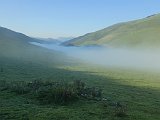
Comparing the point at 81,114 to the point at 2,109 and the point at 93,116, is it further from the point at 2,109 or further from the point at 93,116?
the point at 2,109

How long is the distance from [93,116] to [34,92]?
832cm

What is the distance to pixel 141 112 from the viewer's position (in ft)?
93.7

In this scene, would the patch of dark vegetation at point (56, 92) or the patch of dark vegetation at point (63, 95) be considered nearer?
the patch of dark vegetation at point (63, 95)

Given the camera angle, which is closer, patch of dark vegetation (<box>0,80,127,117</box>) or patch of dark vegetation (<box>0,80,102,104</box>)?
patch of dark vegetation (<box>0,80,127,117</box>)

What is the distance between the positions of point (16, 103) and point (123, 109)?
8.56m

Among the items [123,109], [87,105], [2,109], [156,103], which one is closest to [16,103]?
[2,109]

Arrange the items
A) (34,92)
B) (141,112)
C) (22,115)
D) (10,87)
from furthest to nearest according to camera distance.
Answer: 1. (10,87)
2. (34,92)
3. (141,112)
4. (22,115)

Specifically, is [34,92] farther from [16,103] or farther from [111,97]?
[111,97]

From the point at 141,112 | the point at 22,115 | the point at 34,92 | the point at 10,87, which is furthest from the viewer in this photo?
the point at 10,87

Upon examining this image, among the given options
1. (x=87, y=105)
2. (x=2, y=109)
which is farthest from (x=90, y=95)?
(x=2, y=109)

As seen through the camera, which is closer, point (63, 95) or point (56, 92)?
point (63, 95)

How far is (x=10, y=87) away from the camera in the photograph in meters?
36.3

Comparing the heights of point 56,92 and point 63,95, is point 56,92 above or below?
above

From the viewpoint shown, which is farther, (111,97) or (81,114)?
(111,97)
